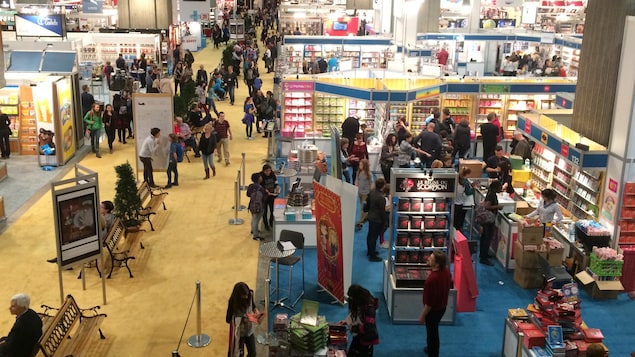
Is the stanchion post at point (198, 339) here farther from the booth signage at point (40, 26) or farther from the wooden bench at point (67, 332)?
the booth signage at point (40, 26)

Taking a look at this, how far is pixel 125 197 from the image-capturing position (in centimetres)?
1081

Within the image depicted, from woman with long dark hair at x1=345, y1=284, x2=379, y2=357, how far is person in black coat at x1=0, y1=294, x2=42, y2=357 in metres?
3.16

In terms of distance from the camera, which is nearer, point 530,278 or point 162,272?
point 530,278

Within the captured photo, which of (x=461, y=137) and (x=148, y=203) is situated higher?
(x=461, y=137)

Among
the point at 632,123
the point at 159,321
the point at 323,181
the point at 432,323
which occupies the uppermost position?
the point at 632,123

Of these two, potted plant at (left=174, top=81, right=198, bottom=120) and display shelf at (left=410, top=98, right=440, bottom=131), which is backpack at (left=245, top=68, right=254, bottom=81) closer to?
potted plant at (left=174, top=81, right=198, bottom=120)

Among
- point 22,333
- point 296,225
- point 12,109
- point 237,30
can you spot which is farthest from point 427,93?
point 237,30

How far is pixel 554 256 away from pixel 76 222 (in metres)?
6.63

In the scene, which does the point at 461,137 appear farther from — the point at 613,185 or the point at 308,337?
the point at 308,337

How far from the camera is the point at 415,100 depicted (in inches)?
648

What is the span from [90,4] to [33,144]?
19.5 metres

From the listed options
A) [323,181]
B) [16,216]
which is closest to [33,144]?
[16,216]

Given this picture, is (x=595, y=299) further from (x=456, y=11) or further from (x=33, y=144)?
(x=456, y=11)

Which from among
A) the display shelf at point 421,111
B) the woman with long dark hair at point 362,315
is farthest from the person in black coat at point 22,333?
the display shelf at point 421,111
